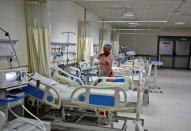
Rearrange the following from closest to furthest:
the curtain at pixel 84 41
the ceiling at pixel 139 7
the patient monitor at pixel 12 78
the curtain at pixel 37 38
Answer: the patient monitor at pixel 12 78 < the curtain at pixel 37 38 < the ceiling at pixel 139 7 < the curtain at pixel 84 41

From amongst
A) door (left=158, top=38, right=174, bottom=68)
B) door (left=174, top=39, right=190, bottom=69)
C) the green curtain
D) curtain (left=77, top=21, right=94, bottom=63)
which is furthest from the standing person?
door (left=174, top=39, right=190, bottom=69)

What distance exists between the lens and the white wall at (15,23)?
11.6 ft

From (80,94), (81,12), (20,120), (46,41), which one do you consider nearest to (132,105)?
(80,94)

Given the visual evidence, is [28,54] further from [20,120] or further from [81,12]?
[81,12]

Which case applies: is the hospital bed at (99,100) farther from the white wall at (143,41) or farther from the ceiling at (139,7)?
the white wall at (143,41)

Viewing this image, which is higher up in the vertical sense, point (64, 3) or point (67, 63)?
point (64, 3)

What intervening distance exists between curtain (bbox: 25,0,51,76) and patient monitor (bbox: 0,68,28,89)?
1.14 metres

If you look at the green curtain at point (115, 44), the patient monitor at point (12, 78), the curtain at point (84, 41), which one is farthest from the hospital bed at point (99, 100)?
the green curtain at point (115, 44)

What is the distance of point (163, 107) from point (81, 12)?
3844mm

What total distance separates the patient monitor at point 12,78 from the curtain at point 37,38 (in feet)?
3.76

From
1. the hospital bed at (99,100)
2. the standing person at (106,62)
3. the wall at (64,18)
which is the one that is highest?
the wall at (64,18)

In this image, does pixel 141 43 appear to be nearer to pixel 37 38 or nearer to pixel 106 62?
pixel 106 62

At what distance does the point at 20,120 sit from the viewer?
2535 mm

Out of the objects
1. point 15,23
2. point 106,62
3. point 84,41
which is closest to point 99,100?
point 15,23
